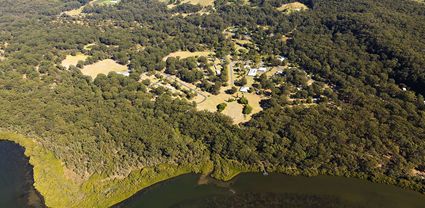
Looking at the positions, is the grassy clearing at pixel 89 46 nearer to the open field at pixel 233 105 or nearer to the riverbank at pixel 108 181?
the open field at pixel 233 105

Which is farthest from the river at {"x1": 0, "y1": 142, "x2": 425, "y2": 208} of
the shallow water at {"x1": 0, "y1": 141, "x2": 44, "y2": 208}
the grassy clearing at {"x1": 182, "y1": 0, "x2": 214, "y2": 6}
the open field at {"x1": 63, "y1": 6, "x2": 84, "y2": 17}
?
the open field at {"x1": 63, "y1": 6, "x2": 84, "y2": 17}

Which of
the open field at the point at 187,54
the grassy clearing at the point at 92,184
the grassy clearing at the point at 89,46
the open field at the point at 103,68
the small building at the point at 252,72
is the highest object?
the small building at the point at 252,72

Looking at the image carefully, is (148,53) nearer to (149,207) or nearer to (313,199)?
(149,207)

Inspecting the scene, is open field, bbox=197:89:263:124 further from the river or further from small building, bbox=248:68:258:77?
the river

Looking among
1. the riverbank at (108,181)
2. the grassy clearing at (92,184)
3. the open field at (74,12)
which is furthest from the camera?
the open field at (74,12)

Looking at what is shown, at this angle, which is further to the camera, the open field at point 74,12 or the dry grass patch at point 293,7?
the open field at point 74,12

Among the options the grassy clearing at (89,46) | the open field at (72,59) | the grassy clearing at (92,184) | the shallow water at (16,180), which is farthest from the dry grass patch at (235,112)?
the grassy clearing at (89,46)

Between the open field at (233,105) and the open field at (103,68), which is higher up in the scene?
the open field at (233,105)

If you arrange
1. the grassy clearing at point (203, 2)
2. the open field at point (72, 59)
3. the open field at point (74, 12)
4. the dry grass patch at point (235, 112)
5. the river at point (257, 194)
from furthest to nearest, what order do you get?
the open field at point (74, 12)
the grassy clearing at point (203, 2)
the open field at point (72, 59)
the dry grass patch at point (235, 112)
the river at point (257, 194)
